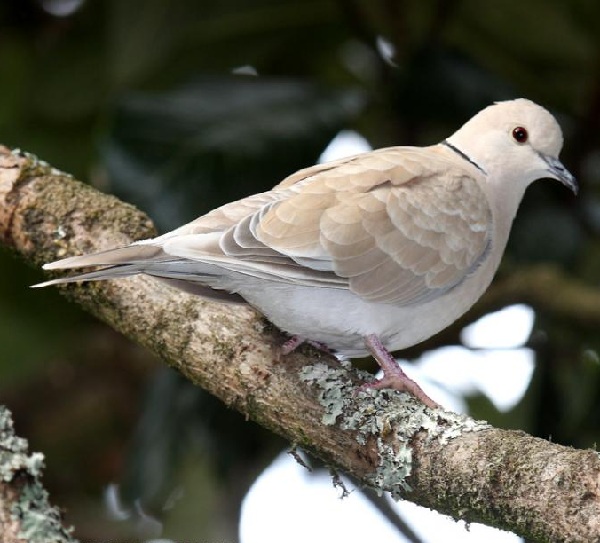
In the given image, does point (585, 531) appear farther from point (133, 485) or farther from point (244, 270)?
point (133, 485)

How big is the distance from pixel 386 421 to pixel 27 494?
2.01 ft

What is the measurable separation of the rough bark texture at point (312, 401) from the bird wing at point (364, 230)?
0.57ft

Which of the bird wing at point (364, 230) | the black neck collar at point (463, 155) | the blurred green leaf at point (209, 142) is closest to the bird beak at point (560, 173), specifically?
the black neck collar at point (463, 155)

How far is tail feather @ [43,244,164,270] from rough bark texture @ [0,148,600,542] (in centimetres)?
21

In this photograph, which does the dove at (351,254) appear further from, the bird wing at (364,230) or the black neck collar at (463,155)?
the black neck collar at (463,155)

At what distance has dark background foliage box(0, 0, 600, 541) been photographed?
2889 millimetres

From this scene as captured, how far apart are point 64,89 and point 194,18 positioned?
532 millimetres

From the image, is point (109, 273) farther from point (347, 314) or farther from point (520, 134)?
point (520, 134)

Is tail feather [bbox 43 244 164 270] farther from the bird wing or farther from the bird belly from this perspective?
the bird belly

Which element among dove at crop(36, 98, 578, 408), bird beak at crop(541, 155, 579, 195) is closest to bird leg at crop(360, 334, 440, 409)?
dove at crop(36, 98, 578, 408)

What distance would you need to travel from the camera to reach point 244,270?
197cm

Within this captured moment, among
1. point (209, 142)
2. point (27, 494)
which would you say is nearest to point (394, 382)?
point (27, 494)

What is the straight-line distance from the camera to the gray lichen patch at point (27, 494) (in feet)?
5.05

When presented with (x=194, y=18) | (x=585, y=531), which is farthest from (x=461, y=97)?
(x=585, y=531)
